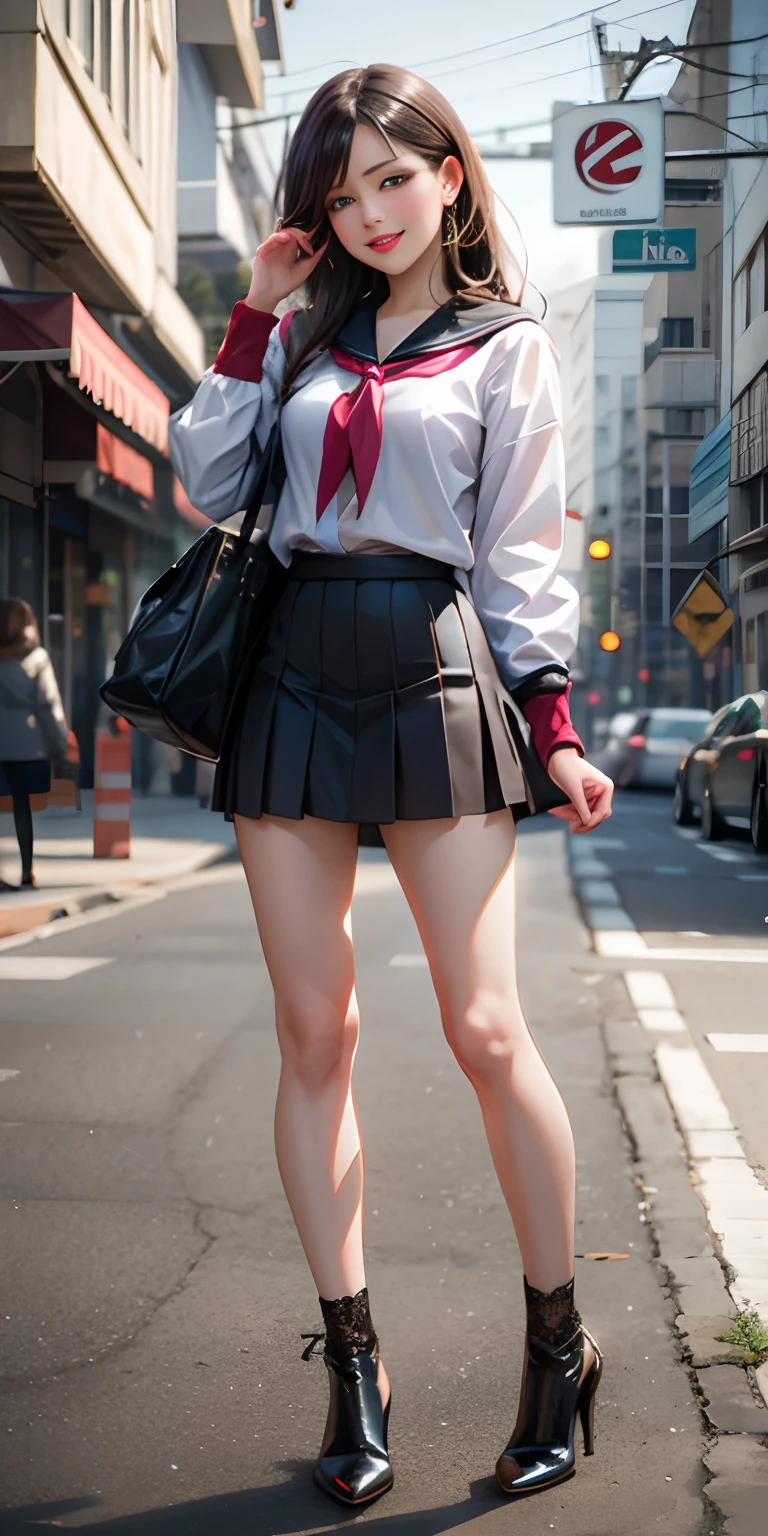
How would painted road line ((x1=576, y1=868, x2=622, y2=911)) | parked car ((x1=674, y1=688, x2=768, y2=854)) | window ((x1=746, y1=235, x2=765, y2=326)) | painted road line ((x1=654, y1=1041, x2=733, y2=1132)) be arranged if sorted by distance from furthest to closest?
painted road line ((x1=576, y1=868, x2=622, y2=911)), painted road line ((x1=654, y1=1041, x2=733, y2=1132)), parked car ((x1=674, y1=688, x2=768, y2=854)), window ((x1=746, y1=235, x2=765, y2=326))

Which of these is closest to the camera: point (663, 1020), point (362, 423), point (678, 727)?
point (362, 423)

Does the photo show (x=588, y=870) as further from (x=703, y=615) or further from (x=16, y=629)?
(x=703, y=615)

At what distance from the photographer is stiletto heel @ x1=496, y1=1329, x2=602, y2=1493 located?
211 cm

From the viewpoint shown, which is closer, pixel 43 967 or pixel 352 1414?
pixel 352 1414

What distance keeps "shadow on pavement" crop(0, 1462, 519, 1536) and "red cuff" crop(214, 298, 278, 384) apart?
4.92 feet

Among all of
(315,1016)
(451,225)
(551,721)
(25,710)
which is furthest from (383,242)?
(25,710)

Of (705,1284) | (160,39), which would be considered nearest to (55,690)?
(160,39)

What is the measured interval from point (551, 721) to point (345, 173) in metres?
0.78

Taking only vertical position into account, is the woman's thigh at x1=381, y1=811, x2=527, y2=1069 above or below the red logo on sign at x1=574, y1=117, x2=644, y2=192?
below

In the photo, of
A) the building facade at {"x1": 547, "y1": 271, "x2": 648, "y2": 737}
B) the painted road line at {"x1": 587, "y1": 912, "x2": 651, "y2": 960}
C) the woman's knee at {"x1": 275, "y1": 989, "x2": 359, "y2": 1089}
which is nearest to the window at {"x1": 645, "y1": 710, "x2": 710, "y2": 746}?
the building facade at {"x1": 547, "y1": 271, "x2": 648, "y2": 737}

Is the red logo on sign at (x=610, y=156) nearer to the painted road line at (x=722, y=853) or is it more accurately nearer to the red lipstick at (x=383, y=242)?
the red lipstick at (x=383, y=242)

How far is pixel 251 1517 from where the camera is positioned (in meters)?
2.08

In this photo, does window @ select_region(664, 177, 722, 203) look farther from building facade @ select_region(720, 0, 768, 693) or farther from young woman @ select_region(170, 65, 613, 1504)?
young woman @ select_region(170, 65, 613, 1504)

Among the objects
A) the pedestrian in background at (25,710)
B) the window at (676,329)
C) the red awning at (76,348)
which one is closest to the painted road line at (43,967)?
the pedestrian in background at (25,710)
